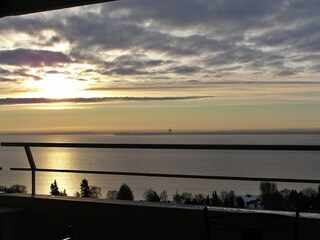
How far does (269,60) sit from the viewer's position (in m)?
15.4

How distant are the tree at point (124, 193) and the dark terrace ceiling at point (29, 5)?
6.29 feet

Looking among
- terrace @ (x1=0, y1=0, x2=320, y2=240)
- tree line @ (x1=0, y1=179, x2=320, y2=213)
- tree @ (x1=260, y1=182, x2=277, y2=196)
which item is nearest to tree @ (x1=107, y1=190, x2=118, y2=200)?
tree line @ (x1=0, y1=179, x2=320, y2=213)

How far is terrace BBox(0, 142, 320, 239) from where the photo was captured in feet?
12.7

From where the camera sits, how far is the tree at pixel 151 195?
456cm

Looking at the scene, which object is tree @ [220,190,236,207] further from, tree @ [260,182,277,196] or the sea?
tree @ [260,182,277,196]

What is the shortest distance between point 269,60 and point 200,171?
38.8 feet

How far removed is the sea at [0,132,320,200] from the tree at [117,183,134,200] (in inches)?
1.9

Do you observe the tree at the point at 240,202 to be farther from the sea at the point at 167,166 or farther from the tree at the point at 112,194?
the tree at the point at 112,194

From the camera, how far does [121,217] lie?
461 centimetres

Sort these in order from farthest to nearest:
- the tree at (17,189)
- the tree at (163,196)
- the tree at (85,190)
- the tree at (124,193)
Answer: the tree at (17,189), the tree at (85,190), the tree at (124,193), the tree at (163,196)

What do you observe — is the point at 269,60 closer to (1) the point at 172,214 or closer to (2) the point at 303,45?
(2) the point at 303,45

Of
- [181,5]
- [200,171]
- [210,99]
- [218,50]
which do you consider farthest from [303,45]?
[210,99]

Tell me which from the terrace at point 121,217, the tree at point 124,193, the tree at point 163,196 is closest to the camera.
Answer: the terrace at point 121,217

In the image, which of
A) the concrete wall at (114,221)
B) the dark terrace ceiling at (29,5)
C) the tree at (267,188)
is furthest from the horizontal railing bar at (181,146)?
the dark terrace ceiling at (29,5)
